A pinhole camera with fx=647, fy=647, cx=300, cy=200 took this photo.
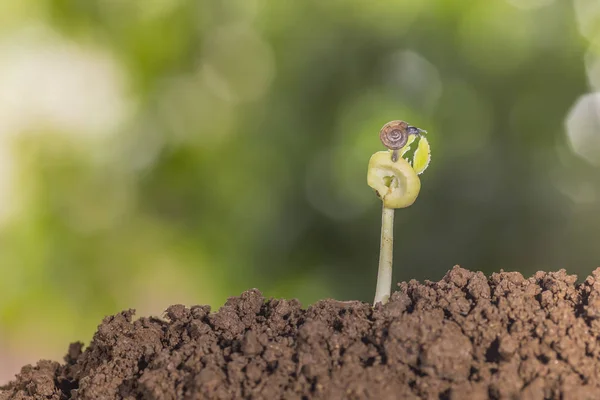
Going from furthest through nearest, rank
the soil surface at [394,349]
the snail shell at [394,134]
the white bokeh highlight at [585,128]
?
the white bokeh highlight at [585,128] → the snail shell at [394,134] → the soil surface at [394,349]

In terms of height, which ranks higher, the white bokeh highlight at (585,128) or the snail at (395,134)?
the white bokeh highlight at (585,128)

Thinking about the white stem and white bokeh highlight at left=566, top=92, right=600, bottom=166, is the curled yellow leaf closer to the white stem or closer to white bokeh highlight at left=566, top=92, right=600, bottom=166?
the white stem

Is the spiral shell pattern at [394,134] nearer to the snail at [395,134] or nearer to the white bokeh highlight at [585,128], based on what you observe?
the snail at [395,134]

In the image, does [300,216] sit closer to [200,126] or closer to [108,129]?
[200,126]

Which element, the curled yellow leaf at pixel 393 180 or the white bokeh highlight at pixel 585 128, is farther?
the white bokeh highlight at pixel 585 128

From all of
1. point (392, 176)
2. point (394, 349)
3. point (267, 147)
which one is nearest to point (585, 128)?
point (267, 147)

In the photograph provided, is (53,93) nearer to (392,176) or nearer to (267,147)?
(267,147)

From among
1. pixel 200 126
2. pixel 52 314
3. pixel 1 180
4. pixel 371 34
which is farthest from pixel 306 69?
pixel 52 314

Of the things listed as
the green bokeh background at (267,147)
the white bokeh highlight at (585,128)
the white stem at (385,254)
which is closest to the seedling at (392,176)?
the white stem at (385,254)

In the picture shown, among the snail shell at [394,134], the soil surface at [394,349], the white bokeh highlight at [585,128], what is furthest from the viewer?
the white bokeh highlight at [585,128]
